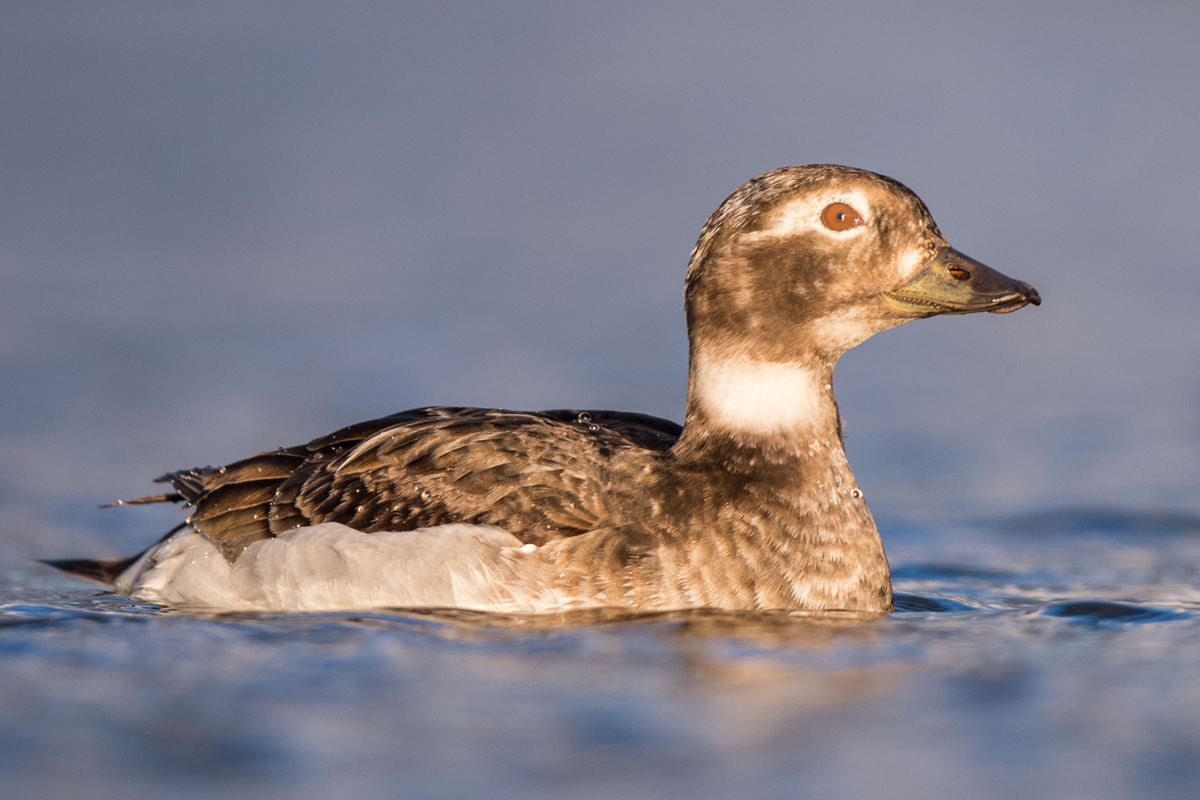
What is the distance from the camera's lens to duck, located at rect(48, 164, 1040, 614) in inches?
292

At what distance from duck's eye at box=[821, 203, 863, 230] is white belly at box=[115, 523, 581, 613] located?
1937mm

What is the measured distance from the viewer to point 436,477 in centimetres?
775

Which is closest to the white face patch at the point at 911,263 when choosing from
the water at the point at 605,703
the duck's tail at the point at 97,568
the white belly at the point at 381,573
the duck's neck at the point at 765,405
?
the duck's neck at the point at 765,405

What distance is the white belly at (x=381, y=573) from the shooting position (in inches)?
291

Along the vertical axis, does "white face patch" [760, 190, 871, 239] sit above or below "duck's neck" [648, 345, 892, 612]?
above

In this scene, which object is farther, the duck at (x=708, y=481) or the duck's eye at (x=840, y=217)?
the duck's eye at (x=840, y=217)

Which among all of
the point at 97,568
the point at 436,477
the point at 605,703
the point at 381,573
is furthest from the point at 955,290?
the point at 97,568

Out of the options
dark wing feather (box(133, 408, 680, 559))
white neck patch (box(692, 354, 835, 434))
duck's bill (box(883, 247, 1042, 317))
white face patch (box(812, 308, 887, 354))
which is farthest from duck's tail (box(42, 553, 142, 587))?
duck's bill (box(883, 247, 1042, 317))

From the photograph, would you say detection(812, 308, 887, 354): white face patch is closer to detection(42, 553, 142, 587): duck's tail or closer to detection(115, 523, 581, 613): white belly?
detection(115, 523, 581, 613): white belly

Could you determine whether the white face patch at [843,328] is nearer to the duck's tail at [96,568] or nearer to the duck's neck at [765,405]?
the duck's neck at [765,405]

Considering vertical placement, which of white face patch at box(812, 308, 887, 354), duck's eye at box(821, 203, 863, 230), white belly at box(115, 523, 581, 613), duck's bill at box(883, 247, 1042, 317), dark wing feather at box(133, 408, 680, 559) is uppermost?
duck's eye at box(821, 203, 863, 230)

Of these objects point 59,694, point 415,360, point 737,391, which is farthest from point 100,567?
point 415,360

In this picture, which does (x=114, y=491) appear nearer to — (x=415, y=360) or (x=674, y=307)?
(x=415, y=360)

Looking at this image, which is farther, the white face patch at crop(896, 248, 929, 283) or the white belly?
the white face patch at crop(896, 248, 929, 283)
